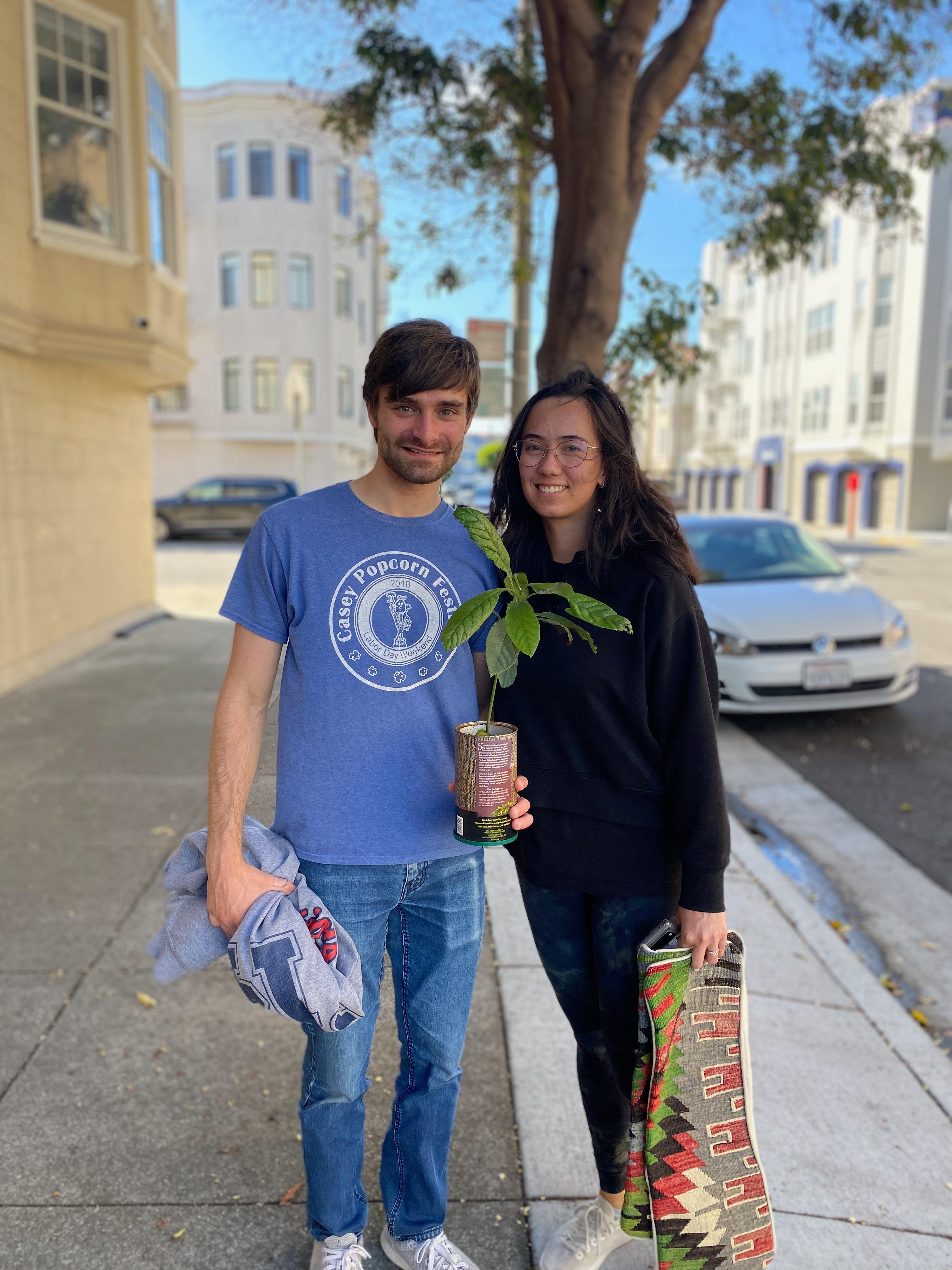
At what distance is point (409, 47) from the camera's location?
6234mm

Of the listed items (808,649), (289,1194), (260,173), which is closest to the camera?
(289,1194)

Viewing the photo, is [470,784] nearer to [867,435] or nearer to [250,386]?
[250,386]

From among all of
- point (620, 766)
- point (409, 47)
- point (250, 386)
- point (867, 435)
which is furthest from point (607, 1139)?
point (867, 435)

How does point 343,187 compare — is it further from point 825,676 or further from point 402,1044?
point 402,1044

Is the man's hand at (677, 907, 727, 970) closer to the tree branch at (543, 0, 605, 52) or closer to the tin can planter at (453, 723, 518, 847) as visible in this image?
the tin can planter at (453, 723, 518, 847)

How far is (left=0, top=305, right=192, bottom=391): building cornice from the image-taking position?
7.61 m

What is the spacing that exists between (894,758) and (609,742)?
17.2 feet

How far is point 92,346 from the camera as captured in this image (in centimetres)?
852

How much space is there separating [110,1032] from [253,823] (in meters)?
1.61

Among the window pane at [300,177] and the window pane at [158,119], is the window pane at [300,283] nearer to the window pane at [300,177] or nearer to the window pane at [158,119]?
the window pane at [300,177]

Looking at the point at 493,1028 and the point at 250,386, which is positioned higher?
the point at 250,386

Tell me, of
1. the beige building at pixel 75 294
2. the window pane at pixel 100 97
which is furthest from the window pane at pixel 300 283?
the window pane at pixel 100 97

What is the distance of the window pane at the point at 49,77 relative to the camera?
26.3 ft

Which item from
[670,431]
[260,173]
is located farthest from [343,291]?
[670,431]
